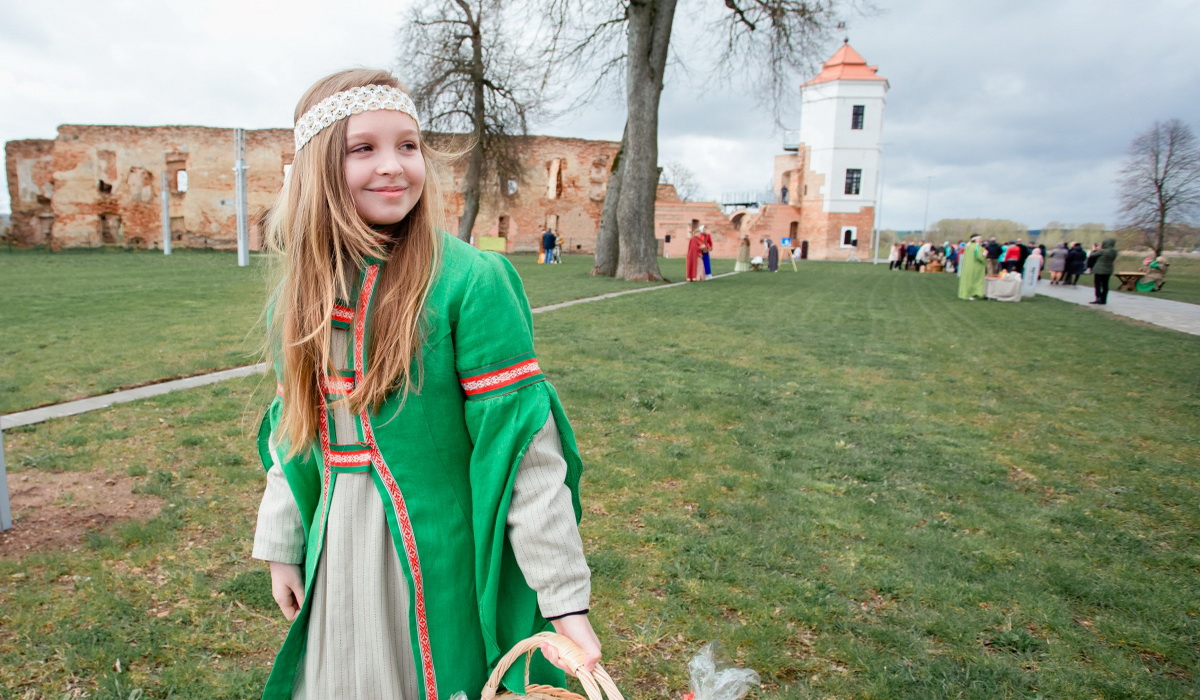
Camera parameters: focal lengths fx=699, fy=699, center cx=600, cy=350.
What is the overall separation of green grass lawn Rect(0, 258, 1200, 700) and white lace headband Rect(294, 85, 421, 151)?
2.18 ft

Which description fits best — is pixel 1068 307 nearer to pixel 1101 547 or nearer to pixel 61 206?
pixel 1101 547

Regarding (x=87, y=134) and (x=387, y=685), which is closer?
(x=387, y=685)

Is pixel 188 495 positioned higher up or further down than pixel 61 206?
further down

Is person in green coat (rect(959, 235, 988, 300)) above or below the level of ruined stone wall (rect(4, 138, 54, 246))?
below

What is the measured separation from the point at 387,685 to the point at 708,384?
5537mm

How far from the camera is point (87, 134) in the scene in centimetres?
3375

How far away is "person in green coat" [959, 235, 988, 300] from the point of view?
1705 centimetres

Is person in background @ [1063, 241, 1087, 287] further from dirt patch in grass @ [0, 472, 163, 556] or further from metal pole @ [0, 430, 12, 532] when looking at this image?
metal pole @ [0, 430, 12, 532]

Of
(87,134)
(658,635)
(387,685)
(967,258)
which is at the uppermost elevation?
(87,134)

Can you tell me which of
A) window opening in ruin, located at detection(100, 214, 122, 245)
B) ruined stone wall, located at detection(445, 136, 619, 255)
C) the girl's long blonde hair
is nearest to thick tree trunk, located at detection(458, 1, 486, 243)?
ruined stone wall, located at detection(445, 136, 619, 255)

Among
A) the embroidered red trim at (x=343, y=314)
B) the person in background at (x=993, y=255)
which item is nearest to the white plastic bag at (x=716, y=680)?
the embroidered red trim at (x=343, y=314)

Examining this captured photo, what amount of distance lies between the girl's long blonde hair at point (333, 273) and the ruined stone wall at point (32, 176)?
40746mm

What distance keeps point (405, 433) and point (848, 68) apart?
2080 inches

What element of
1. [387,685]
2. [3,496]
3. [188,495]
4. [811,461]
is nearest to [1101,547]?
[811,461]
